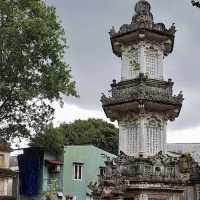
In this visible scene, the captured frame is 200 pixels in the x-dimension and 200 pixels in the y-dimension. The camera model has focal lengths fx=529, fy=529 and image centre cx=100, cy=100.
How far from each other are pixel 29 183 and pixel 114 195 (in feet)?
40.5

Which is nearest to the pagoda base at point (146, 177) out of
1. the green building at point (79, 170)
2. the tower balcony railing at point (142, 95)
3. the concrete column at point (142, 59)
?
the tower balcony railing at point (142, 95)

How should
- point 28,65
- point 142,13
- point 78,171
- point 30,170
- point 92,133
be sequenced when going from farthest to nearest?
point 92,133 → point 78,171 → point 30,170 → point 142,13 → point 28,65

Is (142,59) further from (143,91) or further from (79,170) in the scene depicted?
(79,170)

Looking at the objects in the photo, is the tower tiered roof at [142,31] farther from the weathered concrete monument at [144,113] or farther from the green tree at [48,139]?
the green tree at [48,139]

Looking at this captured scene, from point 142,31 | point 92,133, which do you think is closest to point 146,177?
point 142,31

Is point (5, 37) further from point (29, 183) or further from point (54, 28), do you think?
point (29, 183)

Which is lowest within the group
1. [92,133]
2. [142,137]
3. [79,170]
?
[79,170]

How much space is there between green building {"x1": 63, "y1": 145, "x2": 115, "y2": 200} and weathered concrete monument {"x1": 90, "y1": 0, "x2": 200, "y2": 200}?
1093cm

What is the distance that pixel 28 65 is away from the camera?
26344 millimetres

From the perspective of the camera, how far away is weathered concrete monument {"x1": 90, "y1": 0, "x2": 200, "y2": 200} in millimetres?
28266

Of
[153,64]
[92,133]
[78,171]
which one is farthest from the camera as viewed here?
[92,133]

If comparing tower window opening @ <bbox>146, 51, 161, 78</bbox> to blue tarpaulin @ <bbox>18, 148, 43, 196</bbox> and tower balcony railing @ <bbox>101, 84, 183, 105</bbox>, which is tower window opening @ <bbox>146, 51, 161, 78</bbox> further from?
blue tarpaulin @ <bbox>18, 148, 43, 196</bbox>

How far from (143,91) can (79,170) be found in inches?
590

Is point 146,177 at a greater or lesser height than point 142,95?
lesser
